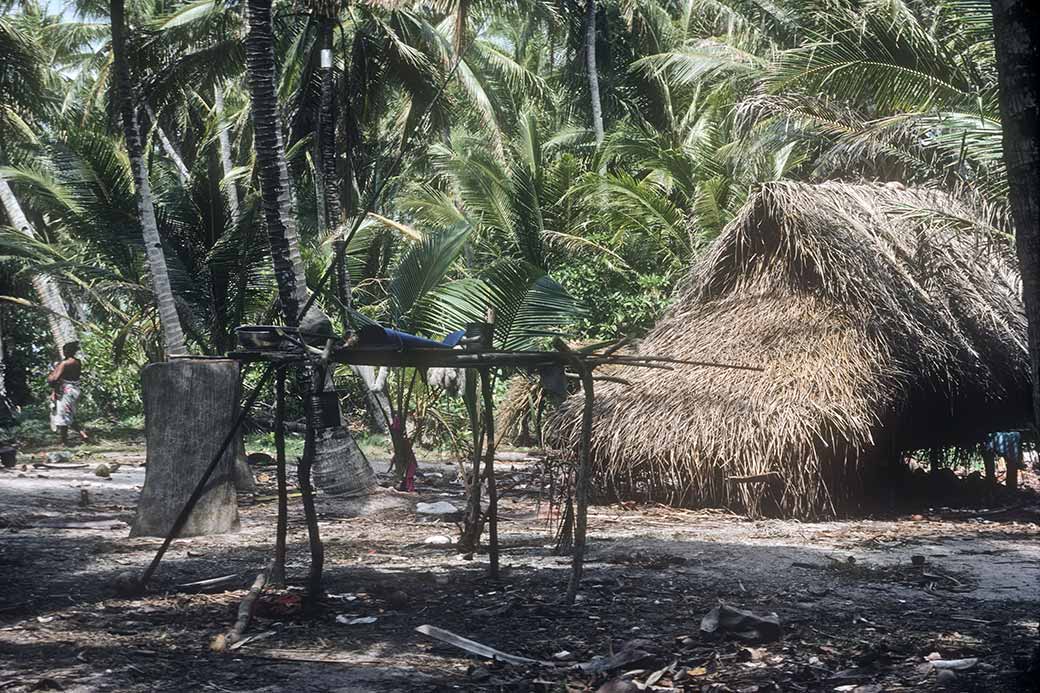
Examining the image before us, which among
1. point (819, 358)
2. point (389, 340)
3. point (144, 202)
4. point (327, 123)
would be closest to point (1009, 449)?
point (819, 358)

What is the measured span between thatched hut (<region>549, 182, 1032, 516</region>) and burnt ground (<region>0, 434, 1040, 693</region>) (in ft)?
2.08

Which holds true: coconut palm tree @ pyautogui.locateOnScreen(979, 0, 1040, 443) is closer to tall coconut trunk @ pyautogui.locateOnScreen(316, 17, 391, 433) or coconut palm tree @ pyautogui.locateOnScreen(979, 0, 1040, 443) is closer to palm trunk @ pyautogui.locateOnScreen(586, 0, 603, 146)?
tall coconut trunk @ pyautogui.locateOnScreen(316, 17, 391, 433)

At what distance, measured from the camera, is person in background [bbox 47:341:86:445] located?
1862 centimetres

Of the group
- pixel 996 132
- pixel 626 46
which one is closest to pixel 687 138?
pixel 626 46

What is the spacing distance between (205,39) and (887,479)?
39.3ft

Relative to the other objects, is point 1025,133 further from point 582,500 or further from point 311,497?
point 311,497

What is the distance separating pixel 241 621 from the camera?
6.39 meters

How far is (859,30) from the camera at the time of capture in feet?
38.8

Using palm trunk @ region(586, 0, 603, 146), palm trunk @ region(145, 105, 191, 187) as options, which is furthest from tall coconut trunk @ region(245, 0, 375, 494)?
palm trunk @ region(145, 105, 191, 187)

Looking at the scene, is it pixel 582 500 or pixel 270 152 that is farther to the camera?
pixel 270 152

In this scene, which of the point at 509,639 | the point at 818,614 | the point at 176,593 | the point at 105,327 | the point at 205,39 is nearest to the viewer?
the point at 509,639

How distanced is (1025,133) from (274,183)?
801cm

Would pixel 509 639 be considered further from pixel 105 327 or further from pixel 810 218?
pixel 105 327

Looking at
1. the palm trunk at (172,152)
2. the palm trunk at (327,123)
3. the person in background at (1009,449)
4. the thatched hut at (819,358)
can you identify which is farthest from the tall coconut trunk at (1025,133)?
the palm trunk at (172,152)
